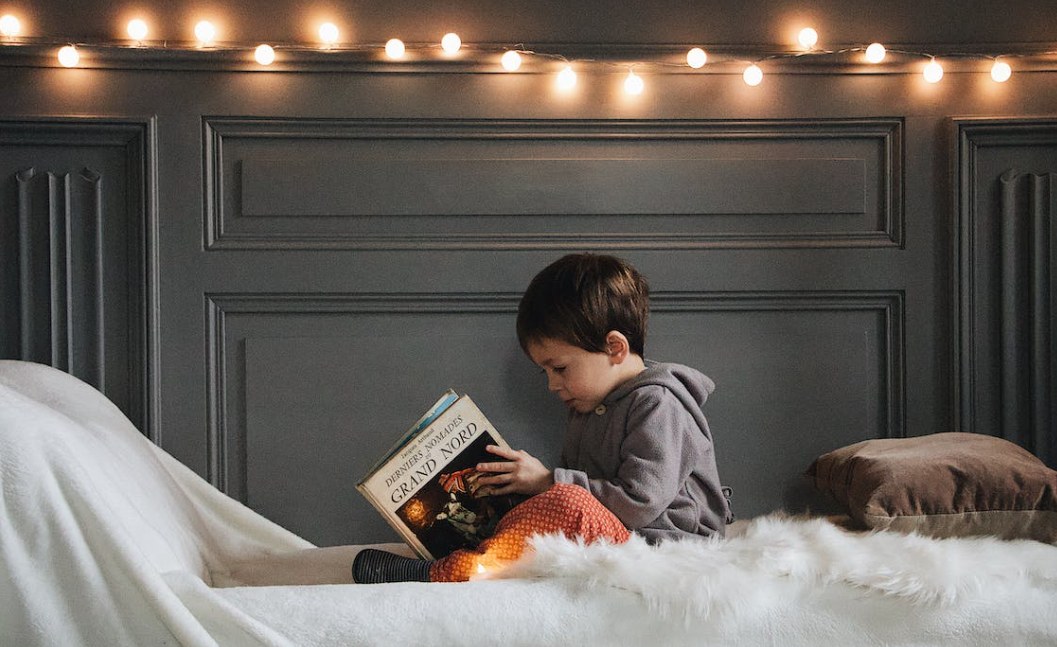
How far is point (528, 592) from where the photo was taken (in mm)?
969

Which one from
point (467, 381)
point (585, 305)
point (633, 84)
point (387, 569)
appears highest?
point (633, 84)

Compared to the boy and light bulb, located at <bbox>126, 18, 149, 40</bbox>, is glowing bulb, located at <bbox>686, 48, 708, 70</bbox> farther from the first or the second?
light bulb, located at <bbox>126, 18, 149, 40</bbox>

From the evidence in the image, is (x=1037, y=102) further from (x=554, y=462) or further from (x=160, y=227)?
(x=160, y=227)

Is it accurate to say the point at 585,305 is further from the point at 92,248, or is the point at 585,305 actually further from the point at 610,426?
the point at 92,248

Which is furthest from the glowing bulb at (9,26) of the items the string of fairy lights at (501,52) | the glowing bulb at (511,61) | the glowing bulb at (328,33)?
the glowing bulb at (511,61)

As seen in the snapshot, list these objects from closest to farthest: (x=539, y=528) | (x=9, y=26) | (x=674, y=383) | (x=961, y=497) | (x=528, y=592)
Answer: (x=528, y=592) → (x=539, y=528) → (x=961, y=497) → (x=674, y=383) → (x=9, y=26)

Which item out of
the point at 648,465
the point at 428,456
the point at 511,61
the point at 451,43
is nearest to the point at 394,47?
the point at 451,43

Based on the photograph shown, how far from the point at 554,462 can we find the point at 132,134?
0.94 metres

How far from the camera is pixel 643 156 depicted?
64.2 inches

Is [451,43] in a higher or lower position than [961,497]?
higher

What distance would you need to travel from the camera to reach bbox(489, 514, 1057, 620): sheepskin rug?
3.11 ft

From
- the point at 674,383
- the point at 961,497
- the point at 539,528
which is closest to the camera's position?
the point at 539,528

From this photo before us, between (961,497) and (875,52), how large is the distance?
0.81 metres

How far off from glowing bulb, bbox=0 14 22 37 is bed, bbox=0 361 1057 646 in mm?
852
